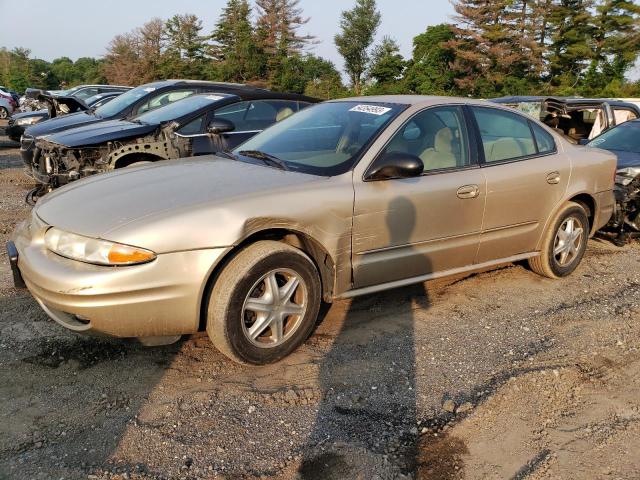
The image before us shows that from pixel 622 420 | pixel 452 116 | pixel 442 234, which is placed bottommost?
pixel 622 420

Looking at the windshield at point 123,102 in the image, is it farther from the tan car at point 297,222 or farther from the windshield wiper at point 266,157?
the windshield wiper at point 266,157

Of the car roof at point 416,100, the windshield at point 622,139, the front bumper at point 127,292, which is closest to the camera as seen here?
the front bumper at point 127,292

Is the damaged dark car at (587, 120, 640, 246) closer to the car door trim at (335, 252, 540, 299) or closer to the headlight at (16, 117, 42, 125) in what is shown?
the car door trim at (335, 252, 540, 299)

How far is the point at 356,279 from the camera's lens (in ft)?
11.8

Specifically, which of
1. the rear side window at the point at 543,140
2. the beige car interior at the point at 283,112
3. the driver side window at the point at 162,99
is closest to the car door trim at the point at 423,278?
the rear side window at the point at 543,140

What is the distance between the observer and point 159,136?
6367 millimetres

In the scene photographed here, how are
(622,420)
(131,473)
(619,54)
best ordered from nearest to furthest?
(131,473)
(622,420)
(619,54)

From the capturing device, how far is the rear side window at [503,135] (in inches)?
171

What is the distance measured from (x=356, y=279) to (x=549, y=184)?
2060mm

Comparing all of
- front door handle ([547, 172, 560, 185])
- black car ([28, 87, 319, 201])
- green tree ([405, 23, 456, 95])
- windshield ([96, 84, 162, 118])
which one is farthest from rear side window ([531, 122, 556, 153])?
green tree ([405, 23, 456, 95])

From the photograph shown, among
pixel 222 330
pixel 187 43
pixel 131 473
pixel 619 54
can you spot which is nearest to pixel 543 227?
pixel 222 330

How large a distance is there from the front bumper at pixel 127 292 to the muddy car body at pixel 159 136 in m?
3.22

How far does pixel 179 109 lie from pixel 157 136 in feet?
2.33

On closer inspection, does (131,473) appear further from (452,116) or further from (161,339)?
(452,116)
